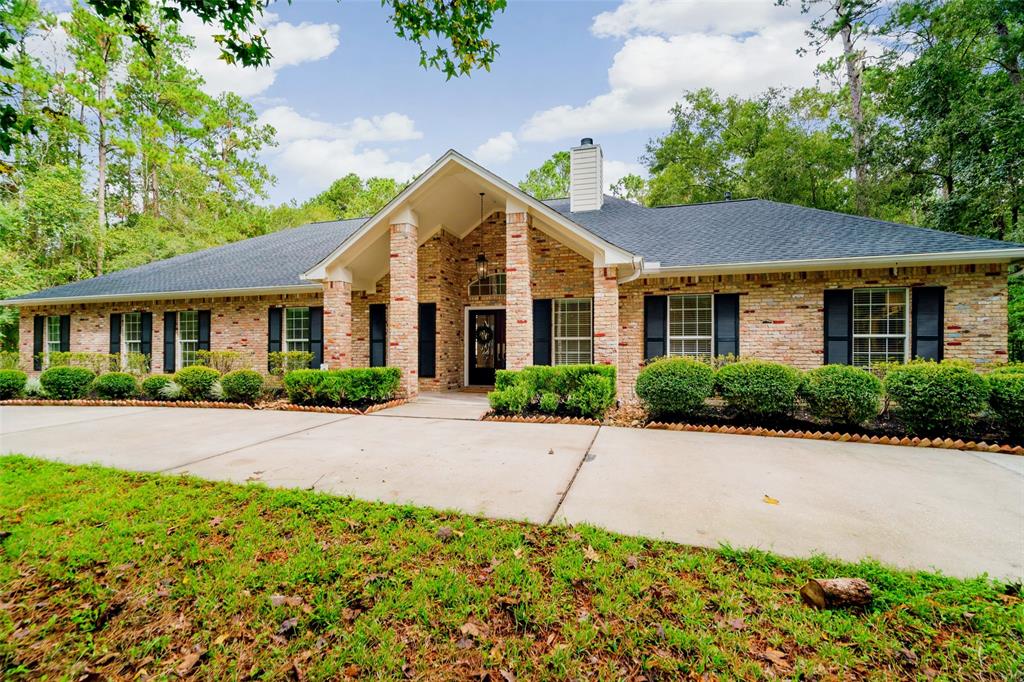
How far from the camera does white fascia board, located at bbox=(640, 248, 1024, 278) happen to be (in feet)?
24.8

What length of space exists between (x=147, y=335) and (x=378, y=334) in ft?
25.4

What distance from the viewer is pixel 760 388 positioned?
6.67 m

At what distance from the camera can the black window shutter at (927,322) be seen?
8195 mm

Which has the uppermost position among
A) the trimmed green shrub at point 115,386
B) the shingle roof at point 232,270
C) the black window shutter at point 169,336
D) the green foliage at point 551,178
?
the green foliage at point 551,178

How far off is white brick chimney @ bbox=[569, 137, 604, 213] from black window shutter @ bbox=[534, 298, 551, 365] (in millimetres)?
4318

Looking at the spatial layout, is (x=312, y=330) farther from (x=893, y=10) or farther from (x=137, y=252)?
(x=893, y=10)

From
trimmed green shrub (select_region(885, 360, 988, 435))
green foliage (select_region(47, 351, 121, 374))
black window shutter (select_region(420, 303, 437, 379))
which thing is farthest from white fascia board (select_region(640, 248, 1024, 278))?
green foliage (select_region(47, 351, 121, 374))

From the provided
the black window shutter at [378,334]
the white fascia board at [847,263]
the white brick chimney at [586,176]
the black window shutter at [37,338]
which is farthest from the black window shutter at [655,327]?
the black window shutter at [37,338]

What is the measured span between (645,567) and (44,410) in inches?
506

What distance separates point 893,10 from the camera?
1345 cm

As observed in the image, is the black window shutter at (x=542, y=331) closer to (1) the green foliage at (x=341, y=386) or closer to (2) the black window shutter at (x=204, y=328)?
(1) the green foliage at (x=341, y=386)

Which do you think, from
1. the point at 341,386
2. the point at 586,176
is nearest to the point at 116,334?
the point at 341,386

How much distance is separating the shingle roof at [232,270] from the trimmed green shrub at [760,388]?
10.3m

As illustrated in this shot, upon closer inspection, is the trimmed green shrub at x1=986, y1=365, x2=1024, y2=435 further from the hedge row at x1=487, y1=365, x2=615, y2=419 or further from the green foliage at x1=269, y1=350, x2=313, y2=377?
the green foliage at x1=269, y1=350, x2=313, y2=377
